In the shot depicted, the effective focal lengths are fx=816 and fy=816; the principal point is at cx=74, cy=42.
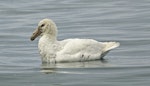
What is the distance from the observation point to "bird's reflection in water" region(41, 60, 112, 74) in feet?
55.2

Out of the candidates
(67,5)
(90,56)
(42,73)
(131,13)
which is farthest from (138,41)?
(67,5)

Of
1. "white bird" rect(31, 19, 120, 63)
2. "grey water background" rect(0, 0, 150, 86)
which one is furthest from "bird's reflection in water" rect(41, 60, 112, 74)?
"white bird" rect(31, 19, 120, 63)

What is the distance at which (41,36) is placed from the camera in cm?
1817

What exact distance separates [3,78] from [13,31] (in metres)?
6.48

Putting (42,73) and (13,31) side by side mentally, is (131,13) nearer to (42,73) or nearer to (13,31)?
(13,31)

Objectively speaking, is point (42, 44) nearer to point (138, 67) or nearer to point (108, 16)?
point (138, 67)

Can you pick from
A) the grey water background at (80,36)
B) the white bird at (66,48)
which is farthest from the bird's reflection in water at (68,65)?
the white bird at (66,48)

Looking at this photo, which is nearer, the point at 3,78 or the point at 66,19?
the point at 3,78

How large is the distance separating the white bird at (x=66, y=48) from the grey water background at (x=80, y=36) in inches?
8.2

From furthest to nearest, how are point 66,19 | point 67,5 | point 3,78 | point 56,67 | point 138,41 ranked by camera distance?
point 67,5 < point 66,19 < point 138,41 < point 56,67 < point 3,78

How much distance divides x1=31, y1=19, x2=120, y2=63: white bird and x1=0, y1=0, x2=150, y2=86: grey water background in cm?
21

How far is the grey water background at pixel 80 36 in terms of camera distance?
15.6 meters

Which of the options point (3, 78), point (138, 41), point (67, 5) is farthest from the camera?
point (67, 5)

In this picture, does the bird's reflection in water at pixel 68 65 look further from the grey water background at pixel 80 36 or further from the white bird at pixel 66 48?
the white bird at pixel 66 48
